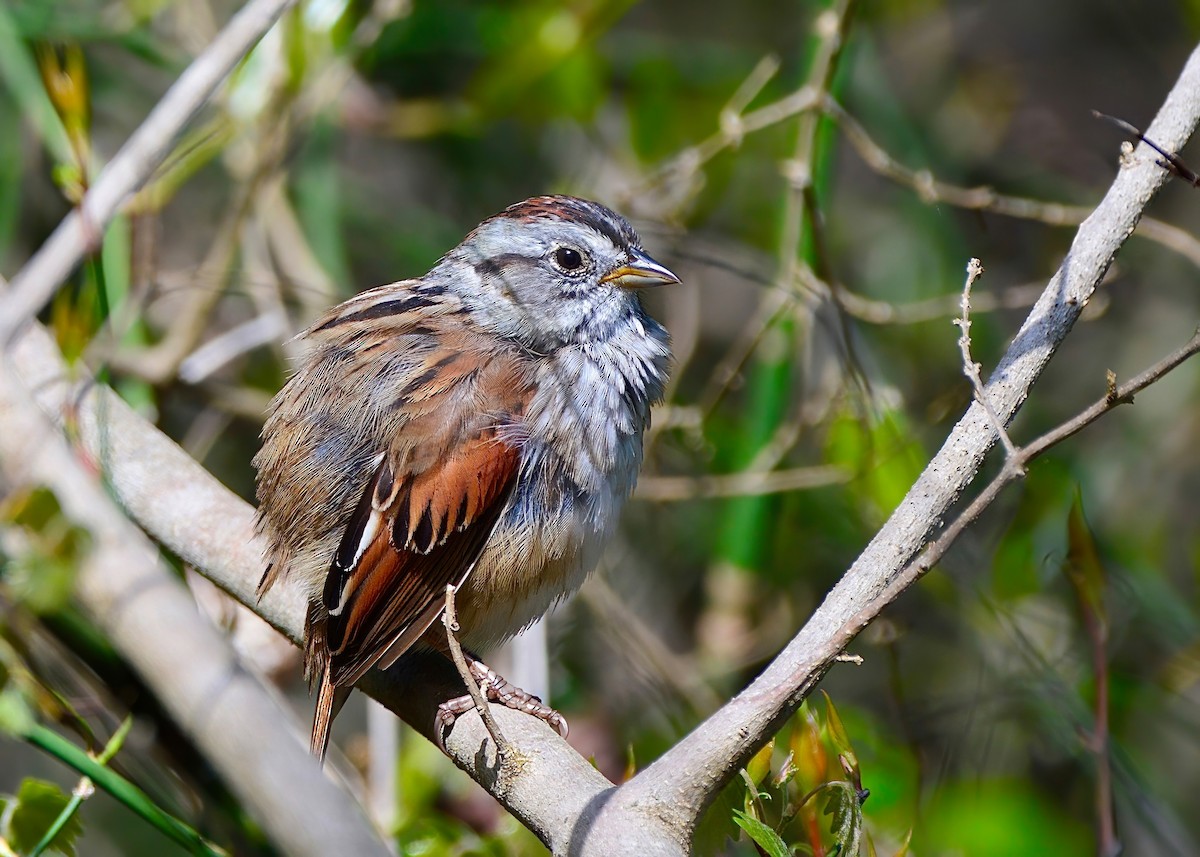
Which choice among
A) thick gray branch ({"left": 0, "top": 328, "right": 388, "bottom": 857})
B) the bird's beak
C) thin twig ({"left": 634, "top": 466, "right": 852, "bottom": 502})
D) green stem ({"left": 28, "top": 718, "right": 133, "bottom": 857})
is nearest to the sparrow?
the bird's beak

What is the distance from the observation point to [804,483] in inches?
128

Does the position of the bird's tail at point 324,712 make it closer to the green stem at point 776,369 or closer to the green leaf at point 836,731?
the green leaf at point 836,731

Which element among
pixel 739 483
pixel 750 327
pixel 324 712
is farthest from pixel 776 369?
pixel 324 712

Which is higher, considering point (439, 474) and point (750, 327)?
point (750, 327)

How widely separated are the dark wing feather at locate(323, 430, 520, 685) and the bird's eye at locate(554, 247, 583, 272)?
56cm

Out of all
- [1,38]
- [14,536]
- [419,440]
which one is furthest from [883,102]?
[14,536]

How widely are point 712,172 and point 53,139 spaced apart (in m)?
1.77

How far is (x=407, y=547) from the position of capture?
8.08 feet

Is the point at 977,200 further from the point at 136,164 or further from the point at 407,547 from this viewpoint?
the point at 136,164

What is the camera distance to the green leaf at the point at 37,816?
6.42 feet

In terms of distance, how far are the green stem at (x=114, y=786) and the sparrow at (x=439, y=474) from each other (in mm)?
377

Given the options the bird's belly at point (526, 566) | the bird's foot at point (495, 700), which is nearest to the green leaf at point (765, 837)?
the bird's foot at point (495, 700)

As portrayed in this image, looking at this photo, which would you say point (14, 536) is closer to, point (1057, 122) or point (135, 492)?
point (135, 492)

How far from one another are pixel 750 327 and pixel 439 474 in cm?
186
